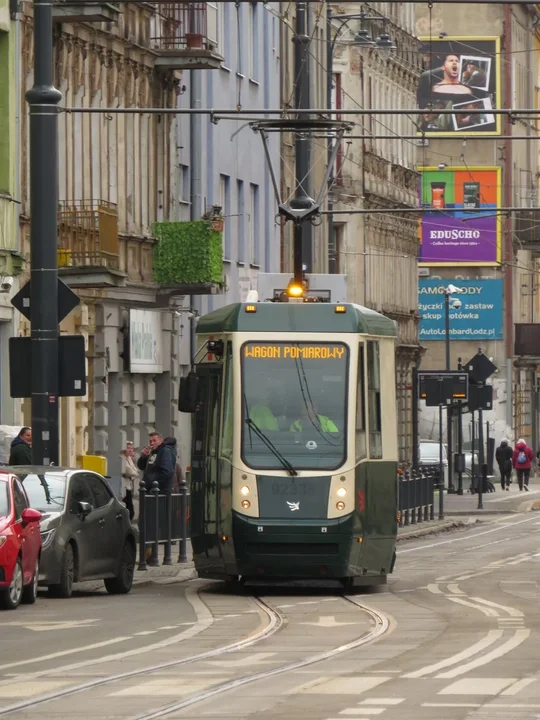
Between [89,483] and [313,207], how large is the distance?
8907mm

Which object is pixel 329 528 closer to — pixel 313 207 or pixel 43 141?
pixel 43 141

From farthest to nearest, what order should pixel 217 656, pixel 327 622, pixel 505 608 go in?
pixel 505 608 → pixel 327 622 → pixel 217 656

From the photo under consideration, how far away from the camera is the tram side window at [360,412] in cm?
2405

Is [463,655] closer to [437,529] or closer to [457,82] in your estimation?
[437,529]

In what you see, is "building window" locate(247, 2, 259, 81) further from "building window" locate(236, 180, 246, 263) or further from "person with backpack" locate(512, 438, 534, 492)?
"person with backpack" locate(512, 438, 534, 492)

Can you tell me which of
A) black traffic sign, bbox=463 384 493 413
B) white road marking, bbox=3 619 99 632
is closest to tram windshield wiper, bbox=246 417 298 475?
white road marking, bbox=3 619 99 632

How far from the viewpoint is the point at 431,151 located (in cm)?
8988

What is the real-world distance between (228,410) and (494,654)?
305 inches

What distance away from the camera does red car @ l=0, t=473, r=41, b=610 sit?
71.2 feet

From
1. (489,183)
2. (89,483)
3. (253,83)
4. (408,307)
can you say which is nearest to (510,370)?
(489,183)

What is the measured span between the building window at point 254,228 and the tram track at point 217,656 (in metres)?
33.0

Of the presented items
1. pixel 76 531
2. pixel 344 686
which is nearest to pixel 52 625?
pixel 76 531

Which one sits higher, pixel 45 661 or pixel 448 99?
pixel 448 99

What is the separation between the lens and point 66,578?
2386 centimetres
